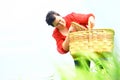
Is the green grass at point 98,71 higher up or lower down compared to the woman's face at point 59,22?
higher up

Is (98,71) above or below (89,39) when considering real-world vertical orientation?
above

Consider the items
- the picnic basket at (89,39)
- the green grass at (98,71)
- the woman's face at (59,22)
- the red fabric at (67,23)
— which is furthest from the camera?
the woman's face at (59,22)

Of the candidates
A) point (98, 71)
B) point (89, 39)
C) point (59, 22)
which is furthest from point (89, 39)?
point (98, 71)

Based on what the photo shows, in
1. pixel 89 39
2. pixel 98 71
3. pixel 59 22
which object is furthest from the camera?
pixel 59 22

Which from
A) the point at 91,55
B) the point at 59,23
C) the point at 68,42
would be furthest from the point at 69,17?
the point at 91,55

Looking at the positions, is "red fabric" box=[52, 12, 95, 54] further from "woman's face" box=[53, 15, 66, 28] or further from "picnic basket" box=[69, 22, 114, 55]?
"picnic basket" box=[69, 22, 114, 55]

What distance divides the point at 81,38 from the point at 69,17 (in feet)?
1.68

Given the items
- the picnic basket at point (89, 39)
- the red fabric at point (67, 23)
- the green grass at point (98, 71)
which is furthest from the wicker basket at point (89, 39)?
the green grass at point (98, 71)

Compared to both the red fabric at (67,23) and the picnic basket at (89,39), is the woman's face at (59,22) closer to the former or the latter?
the red fabric at (67,23)

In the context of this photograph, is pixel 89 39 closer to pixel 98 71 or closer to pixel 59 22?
pixel 59 22

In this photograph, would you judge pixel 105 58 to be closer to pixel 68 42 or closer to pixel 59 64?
pixel 59 64

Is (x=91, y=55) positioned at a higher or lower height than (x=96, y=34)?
higher

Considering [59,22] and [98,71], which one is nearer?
[98,71]

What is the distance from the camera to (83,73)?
20 centimetres
